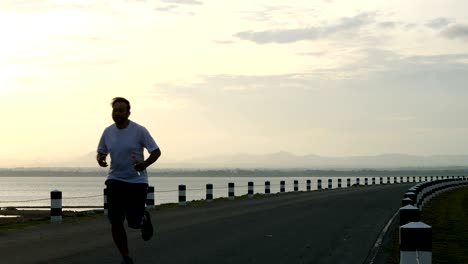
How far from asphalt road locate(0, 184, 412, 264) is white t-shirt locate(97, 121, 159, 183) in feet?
5.56

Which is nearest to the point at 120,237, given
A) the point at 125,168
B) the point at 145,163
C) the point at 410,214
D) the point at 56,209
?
the point at 125,168

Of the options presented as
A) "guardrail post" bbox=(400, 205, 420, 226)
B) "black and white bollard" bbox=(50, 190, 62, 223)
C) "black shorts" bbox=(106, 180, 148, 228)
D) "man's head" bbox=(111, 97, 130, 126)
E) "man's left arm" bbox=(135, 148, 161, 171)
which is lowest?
"black and white bollard" bbox=(50, 190, 62, 223)

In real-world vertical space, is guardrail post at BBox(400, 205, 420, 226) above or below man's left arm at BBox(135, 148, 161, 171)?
below

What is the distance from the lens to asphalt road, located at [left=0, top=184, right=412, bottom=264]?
11.1 metres

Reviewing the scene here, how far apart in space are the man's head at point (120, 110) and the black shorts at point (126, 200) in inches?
27.0

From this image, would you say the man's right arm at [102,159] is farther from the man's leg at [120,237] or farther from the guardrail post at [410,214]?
the guardrail post at [410,214]

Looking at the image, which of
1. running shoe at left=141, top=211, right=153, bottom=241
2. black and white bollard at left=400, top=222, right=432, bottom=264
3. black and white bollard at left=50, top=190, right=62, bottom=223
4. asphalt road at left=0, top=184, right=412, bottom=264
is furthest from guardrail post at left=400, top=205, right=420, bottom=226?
black and white bollard at left=50, top=190, right=62, bottom=223

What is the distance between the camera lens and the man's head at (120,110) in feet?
30.2

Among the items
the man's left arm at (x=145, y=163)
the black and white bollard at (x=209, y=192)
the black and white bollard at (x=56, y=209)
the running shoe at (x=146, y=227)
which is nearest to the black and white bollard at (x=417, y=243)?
the man's left arm at (x=145, y=163)

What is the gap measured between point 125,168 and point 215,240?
464 centimetres

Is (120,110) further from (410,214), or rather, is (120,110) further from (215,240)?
(215,240)

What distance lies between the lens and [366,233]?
612 inches

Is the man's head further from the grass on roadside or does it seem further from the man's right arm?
the grass on roadside

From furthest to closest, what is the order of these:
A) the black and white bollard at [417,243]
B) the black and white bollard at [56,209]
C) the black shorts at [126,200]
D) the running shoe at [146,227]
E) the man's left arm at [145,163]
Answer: the black and white bollard at [56,209], the running shoe at [146,227], the black shorts at [126,200], the man's left arm at [145,163], the black and white bollard at [417,243]
